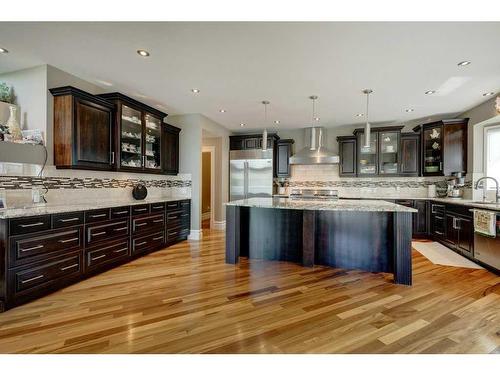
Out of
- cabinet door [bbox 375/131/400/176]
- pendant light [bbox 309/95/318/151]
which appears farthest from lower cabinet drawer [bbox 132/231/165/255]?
cabinet door [bbox 375/131/400/176]

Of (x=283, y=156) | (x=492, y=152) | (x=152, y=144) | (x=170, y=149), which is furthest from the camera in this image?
(x=283, y=156)

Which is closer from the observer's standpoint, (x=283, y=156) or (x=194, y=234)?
(x=194, y=234)

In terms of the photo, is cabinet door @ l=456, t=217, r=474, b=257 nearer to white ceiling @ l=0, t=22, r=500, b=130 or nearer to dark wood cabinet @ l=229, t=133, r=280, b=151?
white ceiling @ l=0, t=22, r=500, b=130

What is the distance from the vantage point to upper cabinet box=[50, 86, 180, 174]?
303cm

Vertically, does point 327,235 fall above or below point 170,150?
below

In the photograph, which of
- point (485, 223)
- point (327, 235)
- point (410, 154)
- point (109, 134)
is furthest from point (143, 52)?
point (410, 154)

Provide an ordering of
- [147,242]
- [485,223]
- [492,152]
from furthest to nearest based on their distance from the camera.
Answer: [492,152] → [147,242] → [485,223]

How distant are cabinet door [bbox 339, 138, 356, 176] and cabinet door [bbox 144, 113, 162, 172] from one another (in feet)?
13.4

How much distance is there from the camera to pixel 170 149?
191 inches

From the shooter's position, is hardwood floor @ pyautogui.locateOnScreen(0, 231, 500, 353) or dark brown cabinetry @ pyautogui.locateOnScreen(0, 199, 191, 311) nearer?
hardwood floor @ pyautogui.locateOnScreen(0, 231, 500, 353)

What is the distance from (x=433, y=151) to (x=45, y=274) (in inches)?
266

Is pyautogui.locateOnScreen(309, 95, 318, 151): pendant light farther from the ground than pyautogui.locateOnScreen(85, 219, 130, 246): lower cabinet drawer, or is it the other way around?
pyautogui.locateOnScreen(309, 95, 318, 151): pendant light

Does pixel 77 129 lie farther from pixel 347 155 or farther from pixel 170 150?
pixel 347 155
